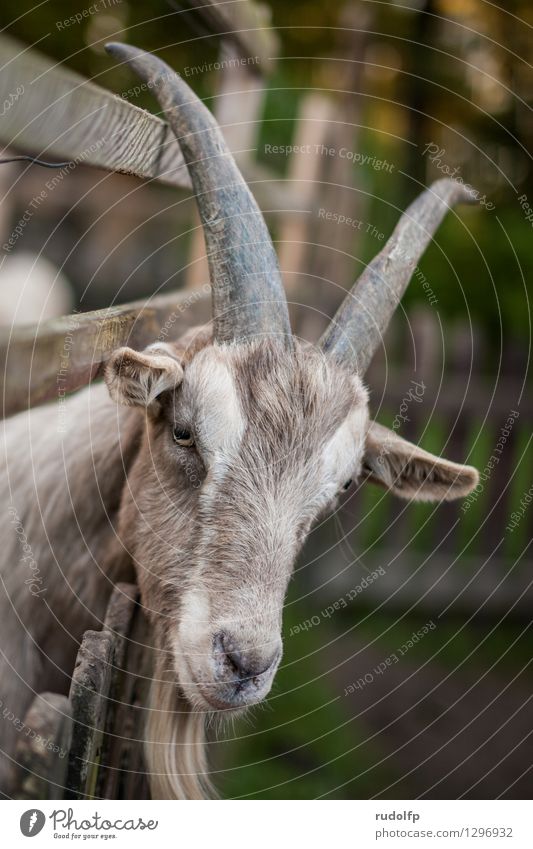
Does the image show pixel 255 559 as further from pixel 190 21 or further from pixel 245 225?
pixel 190 21

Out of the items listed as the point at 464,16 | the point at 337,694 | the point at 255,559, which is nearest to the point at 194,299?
the point at 255,559

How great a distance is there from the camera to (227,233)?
1.96 m
